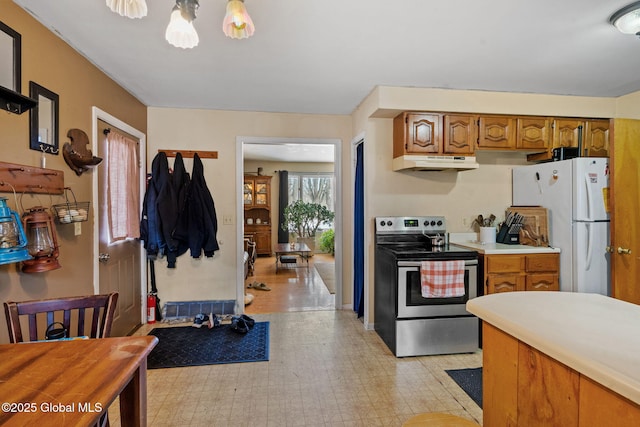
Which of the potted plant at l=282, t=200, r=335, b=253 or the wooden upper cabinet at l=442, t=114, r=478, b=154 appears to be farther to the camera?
the potted plant at l=282, t=200, r=335, b=253

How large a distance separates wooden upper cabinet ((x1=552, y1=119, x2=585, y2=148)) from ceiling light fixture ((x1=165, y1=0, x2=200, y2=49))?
11.2 ft

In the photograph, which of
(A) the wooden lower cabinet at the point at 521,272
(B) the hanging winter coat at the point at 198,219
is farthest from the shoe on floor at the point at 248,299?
(A) the wooden lower cabinet at the point at 521,272

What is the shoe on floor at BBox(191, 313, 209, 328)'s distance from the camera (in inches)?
131

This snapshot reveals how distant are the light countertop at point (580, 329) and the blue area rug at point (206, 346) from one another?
2.06 metres

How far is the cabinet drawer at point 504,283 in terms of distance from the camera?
9.21ft

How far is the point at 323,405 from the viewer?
6.68 feet

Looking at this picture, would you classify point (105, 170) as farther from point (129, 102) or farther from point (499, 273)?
point (499, 273)

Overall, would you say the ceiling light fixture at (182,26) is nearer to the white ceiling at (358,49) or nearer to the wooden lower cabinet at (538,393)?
the white ceiling at (358,49)

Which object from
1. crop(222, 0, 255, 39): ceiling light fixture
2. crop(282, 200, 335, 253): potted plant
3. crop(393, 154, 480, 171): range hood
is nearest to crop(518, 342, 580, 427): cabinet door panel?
crop(222, 0, 255, 39): ceiling light fixture

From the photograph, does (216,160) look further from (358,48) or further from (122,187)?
(358,48)

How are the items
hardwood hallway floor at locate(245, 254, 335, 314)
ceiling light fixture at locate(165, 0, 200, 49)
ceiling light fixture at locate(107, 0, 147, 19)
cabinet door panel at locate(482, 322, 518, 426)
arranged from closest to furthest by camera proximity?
cabinet door panel at locate(482, 322, 518, 426)
ceiling light fixture at locate(107, 0, 147, 19)
ceiling light fixture at locate(165, 0, 200, 49)
hardwood hallway floor at locate(245, 254, 335, 314)

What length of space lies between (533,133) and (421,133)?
3.83ft

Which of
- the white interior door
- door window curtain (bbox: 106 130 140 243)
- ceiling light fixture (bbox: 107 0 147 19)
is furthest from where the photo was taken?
door window curtain (bbox: 106 130 140 243)

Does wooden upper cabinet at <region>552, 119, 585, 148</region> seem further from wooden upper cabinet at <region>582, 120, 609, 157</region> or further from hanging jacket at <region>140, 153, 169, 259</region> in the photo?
hanging jacket at <region>140, 153, 169, 259</region>
